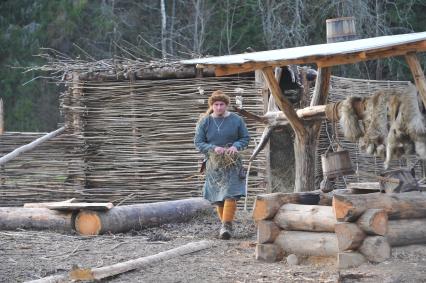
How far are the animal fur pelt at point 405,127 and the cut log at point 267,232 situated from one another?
1.58 metres

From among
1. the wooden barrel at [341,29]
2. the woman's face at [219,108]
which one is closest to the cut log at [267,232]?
the woman's face at [219,108]

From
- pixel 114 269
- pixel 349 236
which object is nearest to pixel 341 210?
pixel 349 236

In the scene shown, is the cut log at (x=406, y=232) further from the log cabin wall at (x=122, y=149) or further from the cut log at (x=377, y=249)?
the log cabin wall at (x=122, y=149)

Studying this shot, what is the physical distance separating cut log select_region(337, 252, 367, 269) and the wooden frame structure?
1.47 metres

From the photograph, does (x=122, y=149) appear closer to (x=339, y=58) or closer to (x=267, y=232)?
(x=267, y=232)

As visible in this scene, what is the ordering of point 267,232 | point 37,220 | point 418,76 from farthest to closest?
point 37,220
point 267,232
point 418,76

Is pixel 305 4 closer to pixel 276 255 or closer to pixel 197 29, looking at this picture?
pixel 197 29

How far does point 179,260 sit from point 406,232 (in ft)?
7.02

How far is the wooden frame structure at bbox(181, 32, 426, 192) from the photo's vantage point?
22.9 feet

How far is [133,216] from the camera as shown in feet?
35.1

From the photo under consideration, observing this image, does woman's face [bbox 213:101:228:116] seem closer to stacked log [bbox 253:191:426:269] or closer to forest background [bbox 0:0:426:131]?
stacked log [bbox 253:191:426:269]

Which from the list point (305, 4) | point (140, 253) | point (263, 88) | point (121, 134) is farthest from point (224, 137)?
point (305, 4)

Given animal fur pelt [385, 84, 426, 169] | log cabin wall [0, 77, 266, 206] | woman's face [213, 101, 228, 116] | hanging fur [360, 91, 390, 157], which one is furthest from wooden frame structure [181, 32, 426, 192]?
log cabin wall [0, 77, 266, 206]

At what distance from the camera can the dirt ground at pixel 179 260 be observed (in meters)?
7.41
